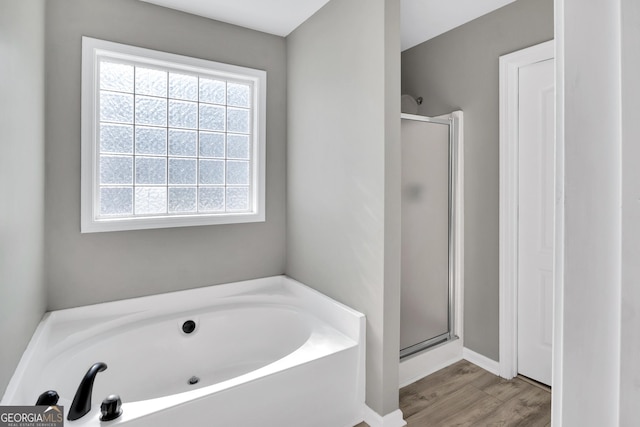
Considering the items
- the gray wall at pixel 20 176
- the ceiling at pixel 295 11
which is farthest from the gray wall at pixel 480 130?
the gray wall at pixel 20 176

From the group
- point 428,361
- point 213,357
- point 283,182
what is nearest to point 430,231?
point 428,361

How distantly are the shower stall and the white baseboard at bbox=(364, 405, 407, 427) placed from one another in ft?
1.54

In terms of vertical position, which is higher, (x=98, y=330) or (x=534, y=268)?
(x=534, y=268)

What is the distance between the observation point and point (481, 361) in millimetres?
2529

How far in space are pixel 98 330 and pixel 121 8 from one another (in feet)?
6.75

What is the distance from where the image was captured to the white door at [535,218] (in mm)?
2195

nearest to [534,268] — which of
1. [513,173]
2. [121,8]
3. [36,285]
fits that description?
[513,173]

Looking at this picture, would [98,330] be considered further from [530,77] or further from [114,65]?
[530,77]

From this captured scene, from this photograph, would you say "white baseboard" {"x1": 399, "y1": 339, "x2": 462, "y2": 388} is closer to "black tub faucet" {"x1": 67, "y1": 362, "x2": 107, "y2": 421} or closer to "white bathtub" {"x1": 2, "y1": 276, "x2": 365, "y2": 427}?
"white bathtub" {"x1": 2, "y1": 276, "x2": 365, "y2": 427}

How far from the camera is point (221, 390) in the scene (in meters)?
1.55

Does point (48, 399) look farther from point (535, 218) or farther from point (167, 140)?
point (535, 218)

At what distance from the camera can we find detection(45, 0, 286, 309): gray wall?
6.85 feet
